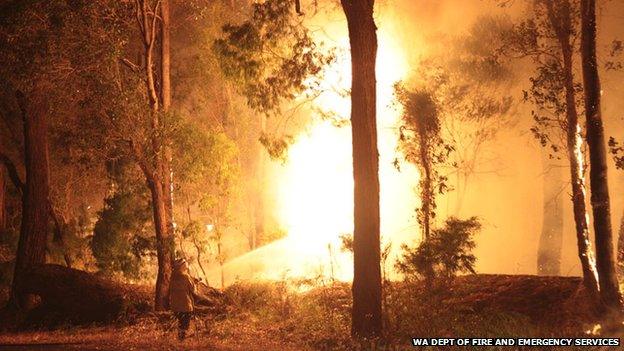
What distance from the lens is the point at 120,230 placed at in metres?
20.7

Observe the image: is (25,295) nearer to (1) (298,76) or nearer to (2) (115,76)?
(2) (115,76)

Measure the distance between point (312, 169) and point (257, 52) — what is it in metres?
15.7

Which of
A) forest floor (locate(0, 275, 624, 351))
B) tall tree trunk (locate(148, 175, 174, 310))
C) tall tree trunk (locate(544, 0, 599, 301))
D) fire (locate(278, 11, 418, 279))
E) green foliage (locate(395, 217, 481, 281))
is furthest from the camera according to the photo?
fire (locate(278, 11, 418, 279))

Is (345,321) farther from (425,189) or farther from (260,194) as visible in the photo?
(260,194)

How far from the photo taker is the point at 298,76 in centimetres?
1487

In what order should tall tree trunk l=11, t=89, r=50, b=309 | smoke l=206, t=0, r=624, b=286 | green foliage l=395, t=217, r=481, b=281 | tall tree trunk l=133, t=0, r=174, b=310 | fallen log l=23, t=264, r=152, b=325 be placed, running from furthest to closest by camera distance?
smoke l=206, t=0, r=624, b=286, tall tree trunk l=11, t=89, r=50, b=309, tall tree trunk l=133, t=0, r=174, b=310, fallen log l=23, t=264, r=152, b=325, green foliage l=395, t=217, r=481, b=281

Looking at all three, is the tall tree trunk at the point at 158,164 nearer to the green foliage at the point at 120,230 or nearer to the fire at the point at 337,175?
the green foliage at the point at 120,230

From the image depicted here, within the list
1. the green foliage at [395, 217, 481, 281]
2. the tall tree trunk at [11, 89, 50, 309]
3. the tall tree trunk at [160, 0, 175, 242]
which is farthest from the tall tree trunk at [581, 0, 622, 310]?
the tall tree trunk at [11, 89, 50, 309]

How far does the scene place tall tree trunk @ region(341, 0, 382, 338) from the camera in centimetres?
1107

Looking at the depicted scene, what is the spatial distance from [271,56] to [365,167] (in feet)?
18.4

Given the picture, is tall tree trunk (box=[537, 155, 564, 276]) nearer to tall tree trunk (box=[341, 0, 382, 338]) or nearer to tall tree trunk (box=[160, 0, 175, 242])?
tall tree trunk (box=[160, 0, 175, 242])

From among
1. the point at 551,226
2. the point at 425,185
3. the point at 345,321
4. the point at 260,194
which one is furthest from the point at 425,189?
the point at 260,194

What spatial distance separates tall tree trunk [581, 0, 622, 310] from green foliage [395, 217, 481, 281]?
7.84 ft

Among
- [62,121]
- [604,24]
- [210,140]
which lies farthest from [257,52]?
[604,24]
